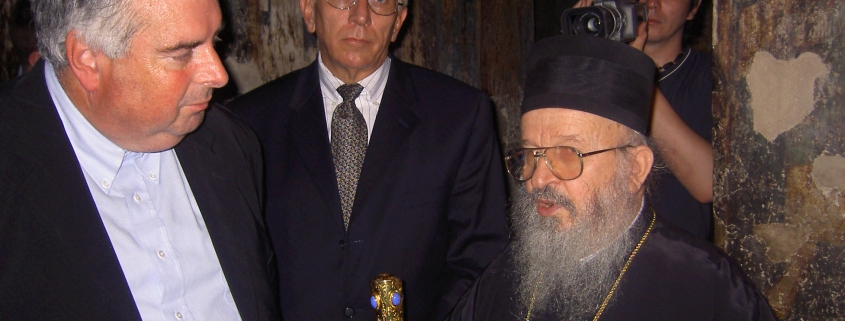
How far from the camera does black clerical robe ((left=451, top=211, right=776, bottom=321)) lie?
5.91 feet

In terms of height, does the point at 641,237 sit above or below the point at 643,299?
above

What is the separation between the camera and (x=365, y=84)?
278 cm

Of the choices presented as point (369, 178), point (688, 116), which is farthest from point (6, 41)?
point (688, 116)

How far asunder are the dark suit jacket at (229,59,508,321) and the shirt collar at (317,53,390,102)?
2.0 inches

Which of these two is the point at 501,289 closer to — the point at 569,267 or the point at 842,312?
the point at 569,267

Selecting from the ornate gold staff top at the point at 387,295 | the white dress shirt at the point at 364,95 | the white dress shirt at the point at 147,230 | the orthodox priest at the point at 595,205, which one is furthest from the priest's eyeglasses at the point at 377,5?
the ornate gold staff top at the point at 387,295

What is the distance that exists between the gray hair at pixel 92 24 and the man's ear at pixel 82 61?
1 cm

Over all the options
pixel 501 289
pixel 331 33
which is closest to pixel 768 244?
pixel 501 289

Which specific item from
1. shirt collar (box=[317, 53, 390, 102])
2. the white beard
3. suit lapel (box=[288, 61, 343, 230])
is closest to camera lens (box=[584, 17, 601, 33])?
the white beard

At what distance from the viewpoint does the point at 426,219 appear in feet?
8.73

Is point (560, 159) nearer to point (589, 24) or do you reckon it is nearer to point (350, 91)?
point (589, 24)

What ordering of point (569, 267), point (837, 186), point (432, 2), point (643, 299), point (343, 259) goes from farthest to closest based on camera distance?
point (432, 2), point (343, 259), point (569, 267), point (643, 299), point (837, 186)

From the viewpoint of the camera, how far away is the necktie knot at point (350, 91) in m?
2.73

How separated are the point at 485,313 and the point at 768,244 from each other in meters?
0.96
